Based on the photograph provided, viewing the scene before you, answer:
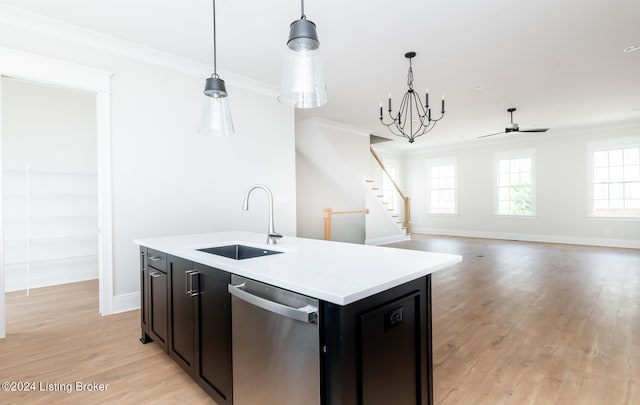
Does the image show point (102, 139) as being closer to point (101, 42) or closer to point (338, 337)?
point (101, 42)

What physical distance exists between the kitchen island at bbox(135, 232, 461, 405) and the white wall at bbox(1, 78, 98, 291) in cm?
333

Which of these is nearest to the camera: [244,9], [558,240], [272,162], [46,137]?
[244,9]

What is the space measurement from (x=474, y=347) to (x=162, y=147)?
3639mm

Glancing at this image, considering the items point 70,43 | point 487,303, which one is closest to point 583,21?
point 487,303

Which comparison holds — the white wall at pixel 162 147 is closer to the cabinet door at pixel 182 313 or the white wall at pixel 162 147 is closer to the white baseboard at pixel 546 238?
the cabinet door at pixel 182 313

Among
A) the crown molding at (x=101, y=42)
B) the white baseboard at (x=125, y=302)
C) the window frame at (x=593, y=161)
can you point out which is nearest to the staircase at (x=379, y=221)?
the window frame at (x=593, y=161)

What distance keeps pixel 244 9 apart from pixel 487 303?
3784 millimetres

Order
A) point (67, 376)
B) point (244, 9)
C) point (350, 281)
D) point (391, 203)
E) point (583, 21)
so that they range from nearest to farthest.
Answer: point (350, 281) < point (67, 376) < point (244, 9) < point (583, 21) < point (391, 203)

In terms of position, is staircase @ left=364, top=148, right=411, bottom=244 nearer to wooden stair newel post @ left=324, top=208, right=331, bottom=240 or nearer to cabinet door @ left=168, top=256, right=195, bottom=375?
wooden stair newel post @ left=324, top=208, right=331, bottom=240

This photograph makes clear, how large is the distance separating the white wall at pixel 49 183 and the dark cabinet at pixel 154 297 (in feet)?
8.69

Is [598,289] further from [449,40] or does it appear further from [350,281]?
[350,281]

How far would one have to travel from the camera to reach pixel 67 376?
2080 mm

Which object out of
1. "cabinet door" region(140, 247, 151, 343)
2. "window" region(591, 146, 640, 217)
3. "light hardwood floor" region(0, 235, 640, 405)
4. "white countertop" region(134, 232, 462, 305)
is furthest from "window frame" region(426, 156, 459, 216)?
"cabinet door" region(140, 247, 151, 343)

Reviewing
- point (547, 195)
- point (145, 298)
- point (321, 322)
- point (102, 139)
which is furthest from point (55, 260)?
point (547, 195)
